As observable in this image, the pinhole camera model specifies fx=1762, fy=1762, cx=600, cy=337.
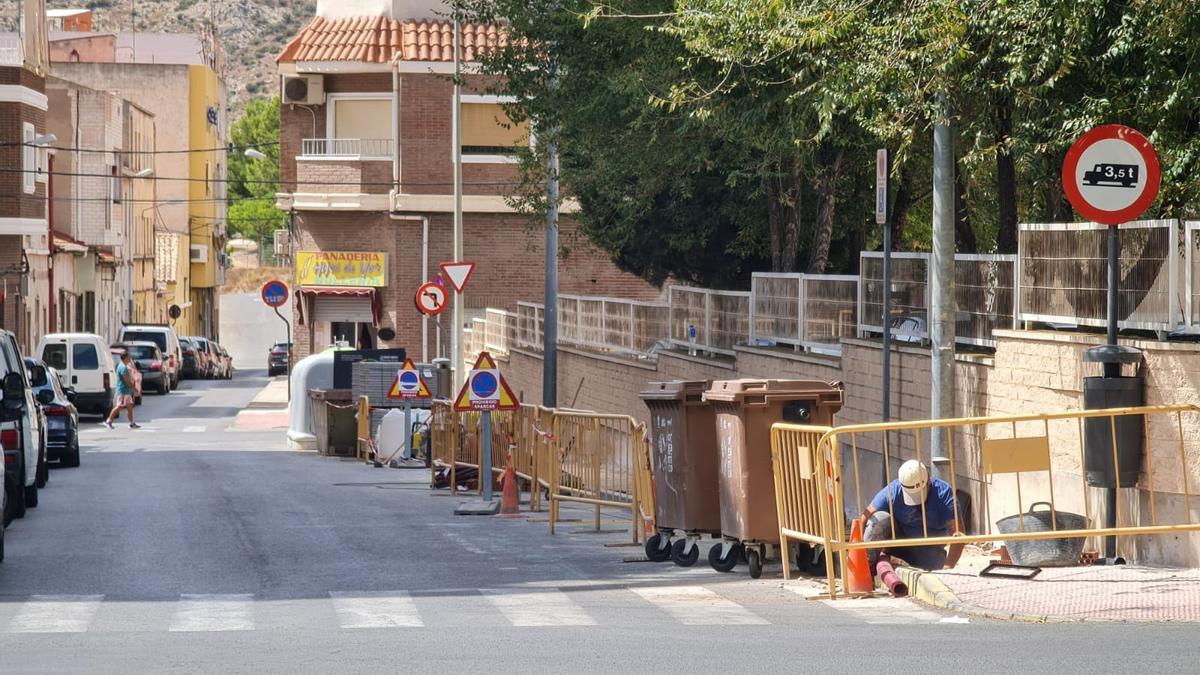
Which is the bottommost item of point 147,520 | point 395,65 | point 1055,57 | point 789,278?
point 147,520

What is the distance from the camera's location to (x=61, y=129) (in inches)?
2480

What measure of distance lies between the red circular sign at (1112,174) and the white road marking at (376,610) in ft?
17.3

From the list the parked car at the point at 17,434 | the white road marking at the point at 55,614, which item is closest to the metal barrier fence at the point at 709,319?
the parked car at the point at 17,434

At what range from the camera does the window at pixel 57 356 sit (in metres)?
42.3

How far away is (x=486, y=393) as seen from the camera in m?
20.1

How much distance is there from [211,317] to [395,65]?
5740 cm

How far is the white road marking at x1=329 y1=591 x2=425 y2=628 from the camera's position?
1073 cm

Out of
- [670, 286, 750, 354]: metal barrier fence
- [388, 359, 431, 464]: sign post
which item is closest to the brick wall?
[388, 359, 431, 464]: sign post

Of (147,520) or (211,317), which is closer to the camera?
(147,520)

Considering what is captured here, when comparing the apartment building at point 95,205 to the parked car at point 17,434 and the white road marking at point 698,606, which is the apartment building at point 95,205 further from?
the white road marking at point 698,606

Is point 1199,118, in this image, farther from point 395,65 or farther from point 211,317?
point 211,317

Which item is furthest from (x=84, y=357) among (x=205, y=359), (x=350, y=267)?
(x=205, y=359)

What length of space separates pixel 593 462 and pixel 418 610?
641 centimetres

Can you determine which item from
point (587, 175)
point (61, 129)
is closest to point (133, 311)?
point (61, 129)
